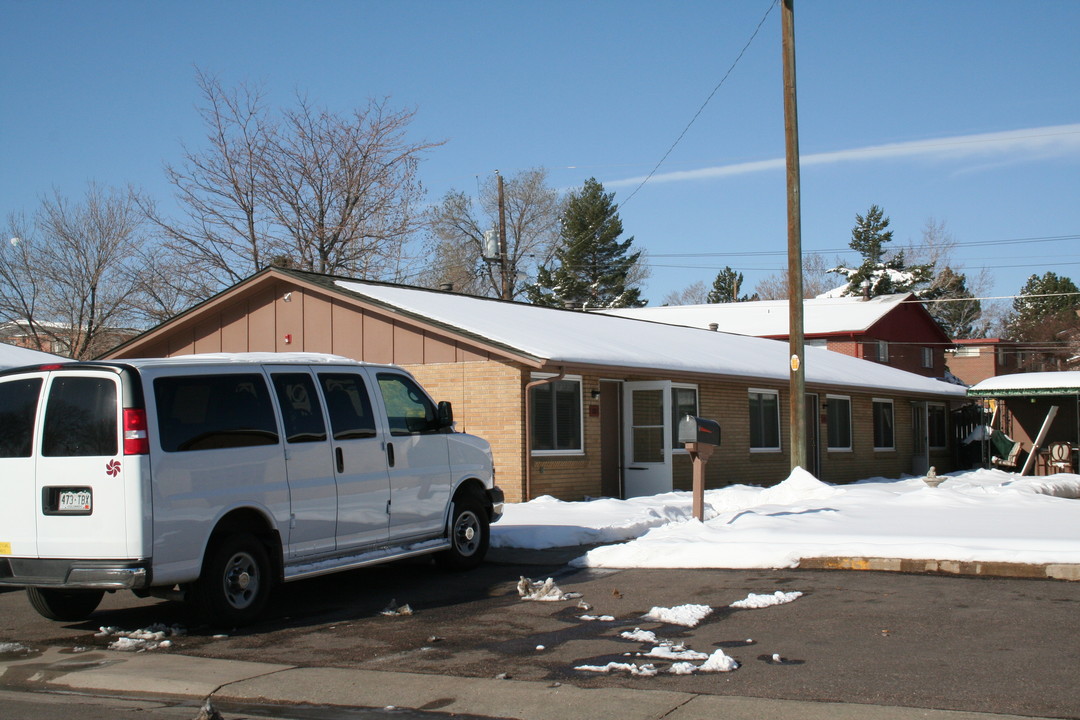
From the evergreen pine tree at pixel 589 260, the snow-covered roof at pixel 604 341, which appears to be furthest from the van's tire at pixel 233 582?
the evergreen pine tree at pixel 589 260

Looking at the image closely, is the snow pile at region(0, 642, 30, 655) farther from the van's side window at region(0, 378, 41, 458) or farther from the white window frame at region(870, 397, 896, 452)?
the white window frame at region(870, 397, 896, 452)

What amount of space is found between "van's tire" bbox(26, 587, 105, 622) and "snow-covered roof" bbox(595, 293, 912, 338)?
34928 mm

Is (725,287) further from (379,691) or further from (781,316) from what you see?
(379,691)

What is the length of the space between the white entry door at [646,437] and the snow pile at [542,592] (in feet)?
32.8

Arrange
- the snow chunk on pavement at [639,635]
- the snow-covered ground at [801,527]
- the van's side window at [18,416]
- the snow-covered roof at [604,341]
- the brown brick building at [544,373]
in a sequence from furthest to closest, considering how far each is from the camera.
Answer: the snow-covered roof at [604,341]
the brown brick building at [544,373]
the snow-covered ground at [801,527]
the van's side window at [18,416]
the snow chunk on pavement at [639,635]

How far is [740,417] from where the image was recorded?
2225cm

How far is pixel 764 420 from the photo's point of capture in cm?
2334

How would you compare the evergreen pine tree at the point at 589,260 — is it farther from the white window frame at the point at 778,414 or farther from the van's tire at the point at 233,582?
the van's tire at the point at 233,582

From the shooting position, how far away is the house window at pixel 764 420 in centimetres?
2289

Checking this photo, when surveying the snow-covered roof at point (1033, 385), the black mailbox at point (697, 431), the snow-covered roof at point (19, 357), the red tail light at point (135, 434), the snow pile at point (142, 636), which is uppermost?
the snow-covered roof at point (19, 357)

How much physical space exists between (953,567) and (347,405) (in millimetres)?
5541

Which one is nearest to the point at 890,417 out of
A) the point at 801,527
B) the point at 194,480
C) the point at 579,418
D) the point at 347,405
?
the point at 579,418

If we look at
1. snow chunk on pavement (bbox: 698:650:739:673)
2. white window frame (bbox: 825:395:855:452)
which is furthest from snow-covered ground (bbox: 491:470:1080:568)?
white window frame (bbox: 825:395:855:452)

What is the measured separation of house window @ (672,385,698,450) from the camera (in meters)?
20.4
